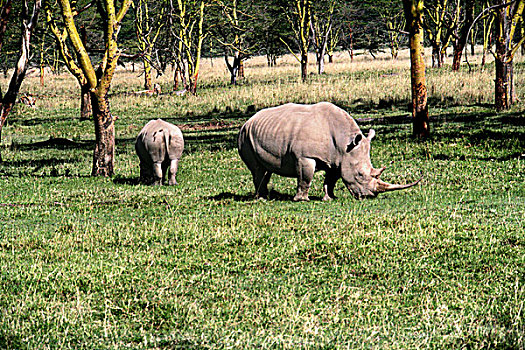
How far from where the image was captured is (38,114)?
38.0 metres

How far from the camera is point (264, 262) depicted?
8062 millimetres

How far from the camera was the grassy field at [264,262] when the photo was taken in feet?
19.7

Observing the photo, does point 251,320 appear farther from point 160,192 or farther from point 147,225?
point 160,192

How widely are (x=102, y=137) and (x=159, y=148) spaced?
253 cm

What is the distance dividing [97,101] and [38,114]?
22.3 metres

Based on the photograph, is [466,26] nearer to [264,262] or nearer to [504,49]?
[504,49]

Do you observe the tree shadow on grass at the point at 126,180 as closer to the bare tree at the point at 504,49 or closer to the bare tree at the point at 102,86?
the bare tree at the point at 102,86

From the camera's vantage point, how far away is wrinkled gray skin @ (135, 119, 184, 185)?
15.5 m

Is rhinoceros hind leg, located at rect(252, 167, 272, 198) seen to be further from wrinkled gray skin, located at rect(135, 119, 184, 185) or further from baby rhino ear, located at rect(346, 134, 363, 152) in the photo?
wrinkled gray skin, located at rect(135, 119, 184, 185)

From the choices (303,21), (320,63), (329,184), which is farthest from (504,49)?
(320,63)

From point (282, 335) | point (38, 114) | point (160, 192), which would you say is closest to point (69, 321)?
point (282, 335)

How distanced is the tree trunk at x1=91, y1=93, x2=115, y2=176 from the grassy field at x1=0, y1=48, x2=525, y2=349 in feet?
2.44

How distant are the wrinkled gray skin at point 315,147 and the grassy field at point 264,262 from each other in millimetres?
433

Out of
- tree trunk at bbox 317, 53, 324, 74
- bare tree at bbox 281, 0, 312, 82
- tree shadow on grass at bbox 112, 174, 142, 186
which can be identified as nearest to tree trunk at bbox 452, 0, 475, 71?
tree shadow on grass at bbox 112, 174, 142, 186
